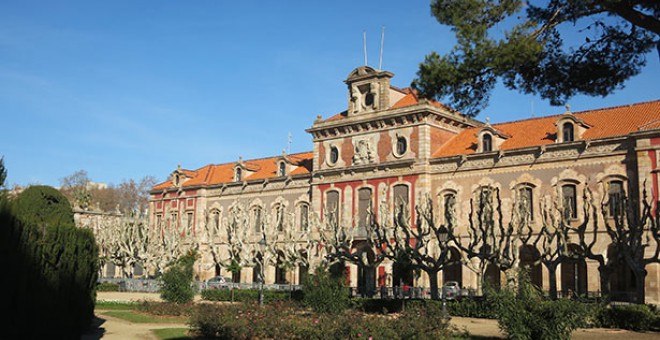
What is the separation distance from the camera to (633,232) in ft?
83.5

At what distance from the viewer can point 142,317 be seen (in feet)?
79.3

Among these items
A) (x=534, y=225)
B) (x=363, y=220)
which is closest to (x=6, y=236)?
(x=534, y=225)

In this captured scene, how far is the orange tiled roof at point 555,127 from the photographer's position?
35625 millimetres

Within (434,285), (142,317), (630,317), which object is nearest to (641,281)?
(630,317)

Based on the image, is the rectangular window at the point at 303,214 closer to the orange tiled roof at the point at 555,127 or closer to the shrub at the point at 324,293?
the orange tiled roof at the point at 555,127

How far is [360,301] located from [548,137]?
53.5 ft

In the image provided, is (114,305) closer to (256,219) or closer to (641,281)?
(641,281)

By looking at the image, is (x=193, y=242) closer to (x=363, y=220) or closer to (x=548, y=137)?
(x=363, y=220)

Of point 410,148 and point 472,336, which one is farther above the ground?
point 410,148

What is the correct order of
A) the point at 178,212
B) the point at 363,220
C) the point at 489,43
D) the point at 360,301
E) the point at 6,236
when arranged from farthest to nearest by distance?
the point at 178,212, the point at 363,220, the point at 360,301, the point at 489,43, the point at 6,236

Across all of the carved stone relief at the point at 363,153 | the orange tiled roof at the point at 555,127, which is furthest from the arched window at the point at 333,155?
the orange tiled roof at the point at 555,127

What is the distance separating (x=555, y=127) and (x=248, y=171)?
2516cm

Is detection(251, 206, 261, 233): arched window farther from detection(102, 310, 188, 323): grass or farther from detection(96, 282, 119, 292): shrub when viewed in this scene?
detection(102, 310, 188, 323): grass

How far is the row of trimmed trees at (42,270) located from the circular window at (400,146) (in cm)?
2924
